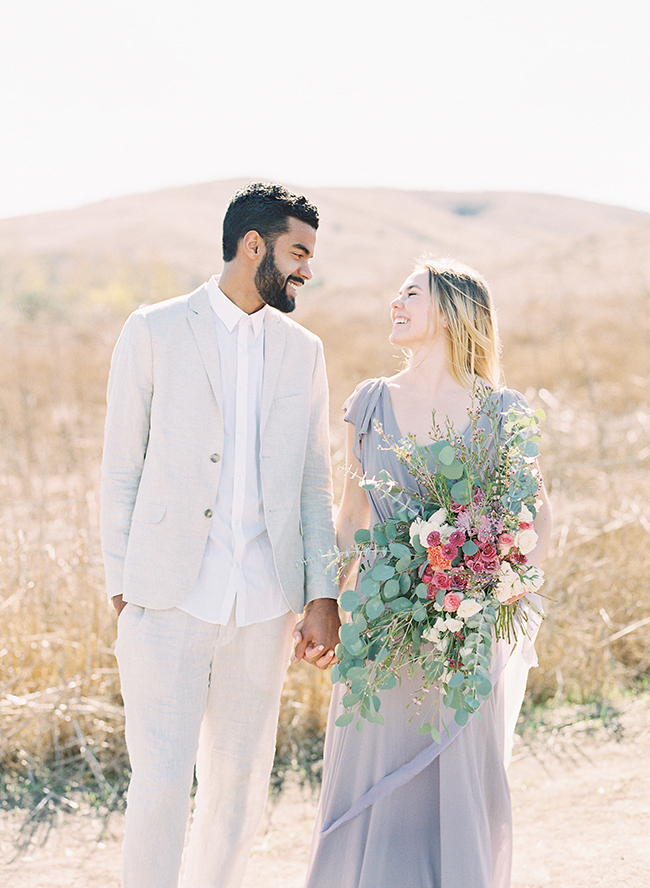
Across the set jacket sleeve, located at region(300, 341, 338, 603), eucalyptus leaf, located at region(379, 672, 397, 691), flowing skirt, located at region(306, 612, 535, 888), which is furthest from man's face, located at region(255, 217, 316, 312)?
flowing skirt, located at region(306, 612, 535, 888)

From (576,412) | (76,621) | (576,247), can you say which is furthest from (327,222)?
(76,621)

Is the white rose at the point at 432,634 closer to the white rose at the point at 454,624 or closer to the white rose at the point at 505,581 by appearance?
the white rose at the point at 454,624

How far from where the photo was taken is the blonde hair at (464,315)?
276cm

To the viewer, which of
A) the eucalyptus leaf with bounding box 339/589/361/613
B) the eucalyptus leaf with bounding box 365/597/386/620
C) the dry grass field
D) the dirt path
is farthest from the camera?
the dry grass field

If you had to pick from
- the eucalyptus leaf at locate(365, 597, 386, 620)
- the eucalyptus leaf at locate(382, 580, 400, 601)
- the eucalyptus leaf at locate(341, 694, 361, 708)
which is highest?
the eucalyptus leaf at locate(382, 580, 400, 601)

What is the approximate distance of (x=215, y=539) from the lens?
8.38 feet

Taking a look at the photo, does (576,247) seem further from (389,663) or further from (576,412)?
(389,663)

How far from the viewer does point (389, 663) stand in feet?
8.19

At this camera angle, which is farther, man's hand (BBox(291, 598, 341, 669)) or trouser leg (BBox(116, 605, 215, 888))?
man's hand (BBox(291, 598, 341, 669))

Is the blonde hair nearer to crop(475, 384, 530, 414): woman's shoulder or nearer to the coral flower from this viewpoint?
crop(475, 384, 530, 414): woman's shoulder

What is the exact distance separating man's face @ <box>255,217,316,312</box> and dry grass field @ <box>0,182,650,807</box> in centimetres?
47

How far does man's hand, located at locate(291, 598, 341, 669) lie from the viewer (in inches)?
105

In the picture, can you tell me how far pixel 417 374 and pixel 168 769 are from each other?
142cm

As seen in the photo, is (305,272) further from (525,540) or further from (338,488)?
(338,488)
